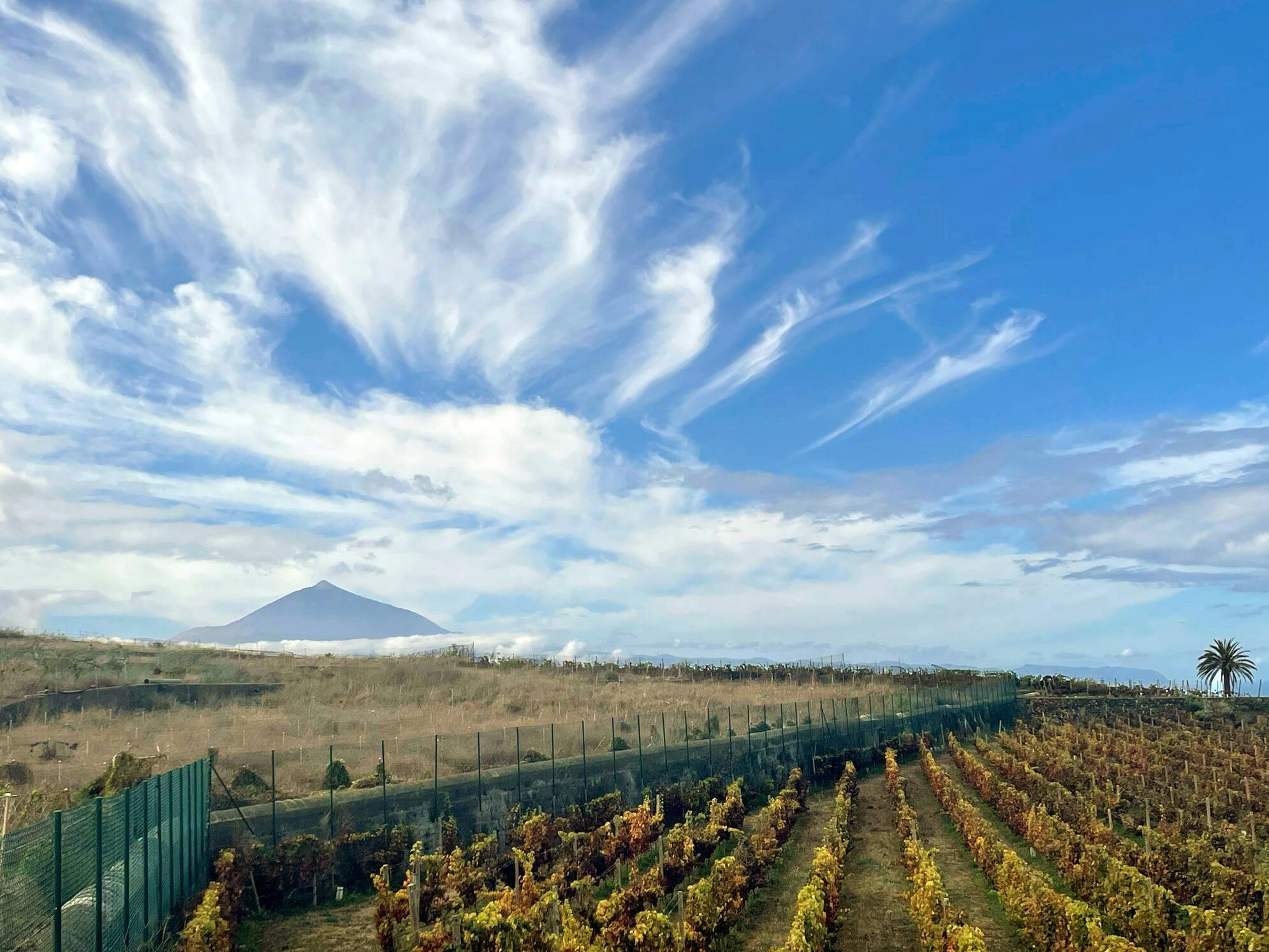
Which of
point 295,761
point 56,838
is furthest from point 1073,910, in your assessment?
point 295,761

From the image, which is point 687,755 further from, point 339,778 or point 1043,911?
point 1043,911

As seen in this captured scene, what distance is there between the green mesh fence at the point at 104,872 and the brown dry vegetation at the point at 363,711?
6.74 meters

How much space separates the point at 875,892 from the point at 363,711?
→ 33.0 m

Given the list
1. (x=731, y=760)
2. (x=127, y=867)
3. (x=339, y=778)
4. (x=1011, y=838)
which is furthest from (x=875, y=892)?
(x=127, y=867)

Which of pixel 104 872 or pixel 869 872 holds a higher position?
pixel 104 872

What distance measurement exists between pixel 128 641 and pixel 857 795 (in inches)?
2262

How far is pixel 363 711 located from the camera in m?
45.9

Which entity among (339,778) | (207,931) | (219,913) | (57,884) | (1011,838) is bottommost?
(1011,838)

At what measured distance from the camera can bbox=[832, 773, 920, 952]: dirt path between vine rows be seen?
16.6m

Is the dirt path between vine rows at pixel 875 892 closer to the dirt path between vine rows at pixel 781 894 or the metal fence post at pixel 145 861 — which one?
the dirt path between vine rows at pixel 781 894

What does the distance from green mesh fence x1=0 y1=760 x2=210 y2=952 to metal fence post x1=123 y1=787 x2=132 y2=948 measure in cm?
2

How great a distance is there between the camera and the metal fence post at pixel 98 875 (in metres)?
11.3

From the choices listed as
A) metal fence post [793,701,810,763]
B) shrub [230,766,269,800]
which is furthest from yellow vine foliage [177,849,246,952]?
metal fence post [793,701,810,763]

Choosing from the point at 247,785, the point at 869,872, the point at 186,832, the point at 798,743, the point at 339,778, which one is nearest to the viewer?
the point at 186,832
